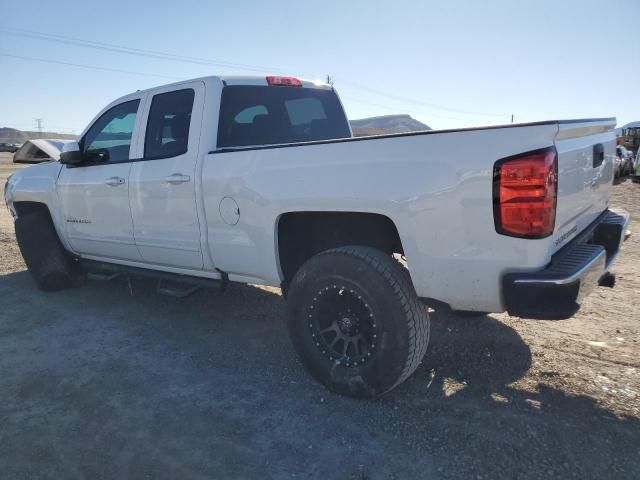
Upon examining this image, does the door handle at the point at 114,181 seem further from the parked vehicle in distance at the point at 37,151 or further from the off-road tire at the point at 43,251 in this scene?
the off-road tire at the point at 43,251

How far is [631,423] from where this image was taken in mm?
2604

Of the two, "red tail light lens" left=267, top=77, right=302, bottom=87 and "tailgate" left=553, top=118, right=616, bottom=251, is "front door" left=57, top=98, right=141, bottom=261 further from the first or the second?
"tailgate" left=553, top=118, right=616, bottom=251

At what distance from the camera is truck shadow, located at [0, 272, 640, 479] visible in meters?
2.39

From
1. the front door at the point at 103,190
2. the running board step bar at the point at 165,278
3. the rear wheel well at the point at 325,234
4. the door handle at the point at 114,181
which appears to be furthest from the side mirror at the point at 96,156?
the rear wheel well at the point at 325,234

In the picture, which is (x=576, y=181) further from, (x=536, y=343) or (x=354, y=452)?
(x=354, y=452)

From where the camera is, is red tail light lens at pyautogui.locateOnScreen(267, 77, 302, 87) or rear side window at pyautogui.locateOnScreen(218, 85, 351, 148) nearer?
rear side window at pyautogui.locateOnScreen(218, 85, 351, 148)

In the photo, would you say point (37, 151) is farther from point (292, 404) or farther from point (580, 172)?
point (580, 172)

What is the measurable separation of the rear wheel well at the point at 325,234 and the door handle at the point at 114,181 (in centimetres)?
171

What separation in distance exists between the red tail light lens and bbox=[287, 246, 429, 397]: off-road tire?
199 cm

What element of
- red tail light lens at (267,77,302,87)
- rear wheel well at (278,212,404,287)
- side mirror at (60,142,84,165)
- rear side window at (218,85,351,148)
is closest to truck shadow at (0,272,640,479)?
rear wheel well at (278,212,404,287)

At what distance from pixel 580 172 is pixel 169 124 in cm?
309

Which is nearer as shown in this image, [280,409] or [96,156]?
[280,409]

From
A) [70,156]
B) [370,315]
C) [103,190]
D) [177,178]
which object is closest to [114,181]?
[103,190]

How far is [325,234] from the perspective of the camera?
136 inches
